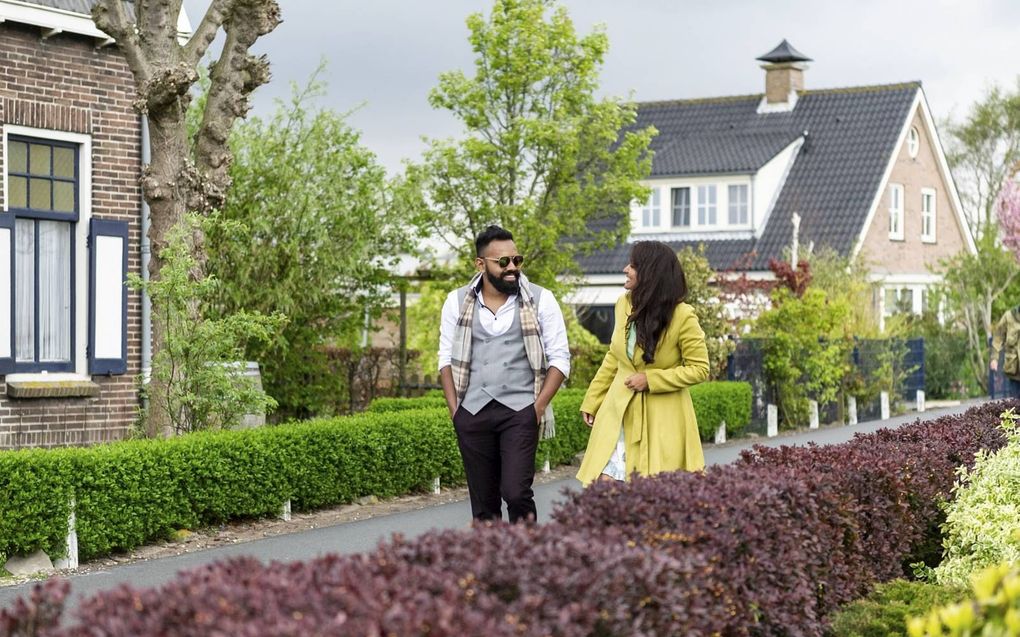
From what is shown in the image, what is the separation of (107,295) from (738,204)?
25.0 meters

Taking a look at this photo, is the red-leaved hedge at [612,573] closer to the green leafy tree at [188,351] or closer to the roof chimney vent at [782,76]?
the green leafy tree at [188,351]

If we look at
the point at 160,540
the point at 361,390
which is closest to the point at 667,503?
the point at 160,540

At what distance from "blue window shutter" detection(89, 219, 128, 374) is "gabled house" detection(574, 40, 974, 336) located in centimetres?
2188

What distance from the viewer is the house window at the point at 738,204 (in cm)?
3847

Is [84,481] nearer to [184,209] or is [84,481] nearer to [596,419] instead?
[184,209]

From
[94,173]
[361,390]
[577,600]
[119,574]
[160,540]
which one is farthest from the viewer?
[361,390]

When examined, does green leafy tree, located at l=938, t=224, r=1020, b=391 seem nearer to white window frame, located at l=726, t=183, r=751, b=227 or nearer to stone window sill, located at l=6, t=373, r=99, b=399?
white window frame, located at l=726, t=183, r=751, b=227

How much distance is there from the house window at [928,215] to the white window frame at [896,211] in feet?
5.18

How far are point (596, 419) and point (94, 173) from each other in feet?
29.6

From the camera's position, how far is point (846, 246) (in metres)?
36.7

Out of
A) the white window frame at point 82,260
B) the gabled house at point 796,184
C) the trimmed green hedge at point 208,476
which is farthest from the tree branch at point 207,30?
the gabled house at point 796,184

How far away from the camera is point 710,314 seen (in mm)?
23188

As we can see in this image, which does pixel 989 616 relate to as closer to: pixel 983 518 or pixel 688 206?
pixel 983 518

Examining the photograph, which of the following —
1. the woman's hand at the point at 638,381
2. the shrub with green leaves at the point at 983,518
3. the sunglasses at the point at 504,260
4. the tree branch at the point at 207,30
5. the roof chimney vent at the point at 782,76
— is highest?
the roof chimney vent at the point at 782,76
